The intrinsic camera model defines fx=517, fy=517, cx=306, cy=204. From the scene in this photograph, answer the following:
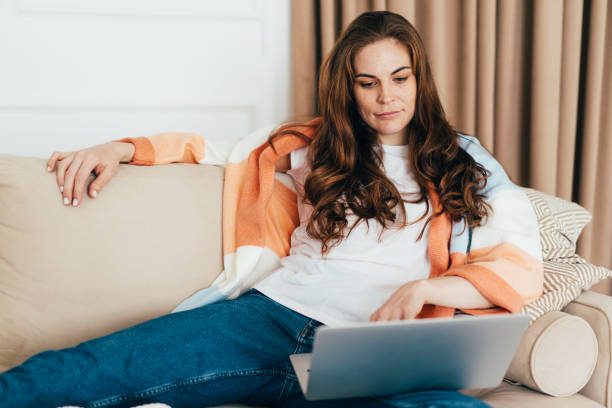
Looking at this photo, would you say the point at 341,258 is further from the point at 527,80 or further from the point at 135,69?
the point at 527,80

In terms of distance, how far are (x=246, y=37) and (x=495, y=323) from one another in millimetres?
1296

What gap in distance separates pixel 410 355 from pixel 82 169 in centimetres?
80

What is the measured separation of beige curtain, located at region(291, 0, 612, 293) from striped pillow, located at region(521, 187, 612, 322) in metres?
0.51

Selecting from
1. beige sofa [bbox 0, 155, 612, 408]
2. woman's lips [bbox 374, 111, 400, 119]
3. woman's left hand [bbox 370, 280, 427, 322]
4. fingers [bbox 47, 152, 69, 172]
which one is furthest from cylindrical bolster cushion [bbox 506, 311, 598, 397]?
fingers [bbox 47, 152, 69, 172]

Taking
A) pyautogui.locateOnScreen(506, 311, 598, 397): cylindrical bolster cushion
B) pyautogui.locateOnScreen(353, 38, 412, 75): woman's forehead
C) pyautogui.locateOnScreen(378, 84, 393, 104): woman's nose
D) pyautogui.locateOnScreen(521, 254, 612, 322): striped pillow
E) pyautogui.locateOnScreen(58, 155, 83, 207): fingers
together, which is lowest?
pyautogui.locateOnScreen(506, 311, 598, 397): cylindrical bolster cushion

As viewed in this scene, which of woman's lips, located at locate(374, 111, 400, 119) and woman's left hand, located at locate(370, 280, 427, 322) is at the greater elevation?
woman's lips, located at locate(374, 111, 400, 119)

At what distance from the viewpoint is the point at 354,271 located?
1.13 meters

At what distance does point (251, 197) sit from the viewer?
127 centimetres

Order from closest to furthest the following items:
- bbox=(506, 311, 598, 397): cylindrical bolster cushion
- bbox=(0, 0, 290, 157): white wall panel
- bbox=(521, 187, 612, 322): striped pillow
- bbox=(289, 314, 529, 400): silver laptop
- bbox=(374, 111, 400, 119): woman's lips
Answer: bbox=(289, 314, 529, 400): silver laptop, bbox=(506, 311, 598, 397): cylindrical bolster cushion, bbox=(521, 187, 612, 322): striped pillow, bbox=(374, 111, 400, 119): woman's lips, bbox=(0, 0, 290, 157): white wall panel

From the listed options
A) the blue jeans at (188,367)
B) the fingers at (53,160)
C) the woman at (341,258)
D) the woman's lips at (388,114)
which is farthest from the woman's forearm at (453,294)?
the fingers at (53,160)

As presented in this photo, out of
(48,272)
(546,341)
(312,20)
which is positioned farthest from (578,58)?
(48,272)

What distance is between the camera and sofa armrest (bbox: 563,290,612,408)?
102 cm

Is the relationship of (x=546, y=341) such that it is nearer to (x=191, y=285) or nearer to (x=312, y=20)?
(x=191, y=285)

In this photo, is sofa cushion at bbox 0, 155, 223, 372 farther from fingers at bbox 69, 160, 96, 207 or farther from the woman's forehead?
the woman's forehead
